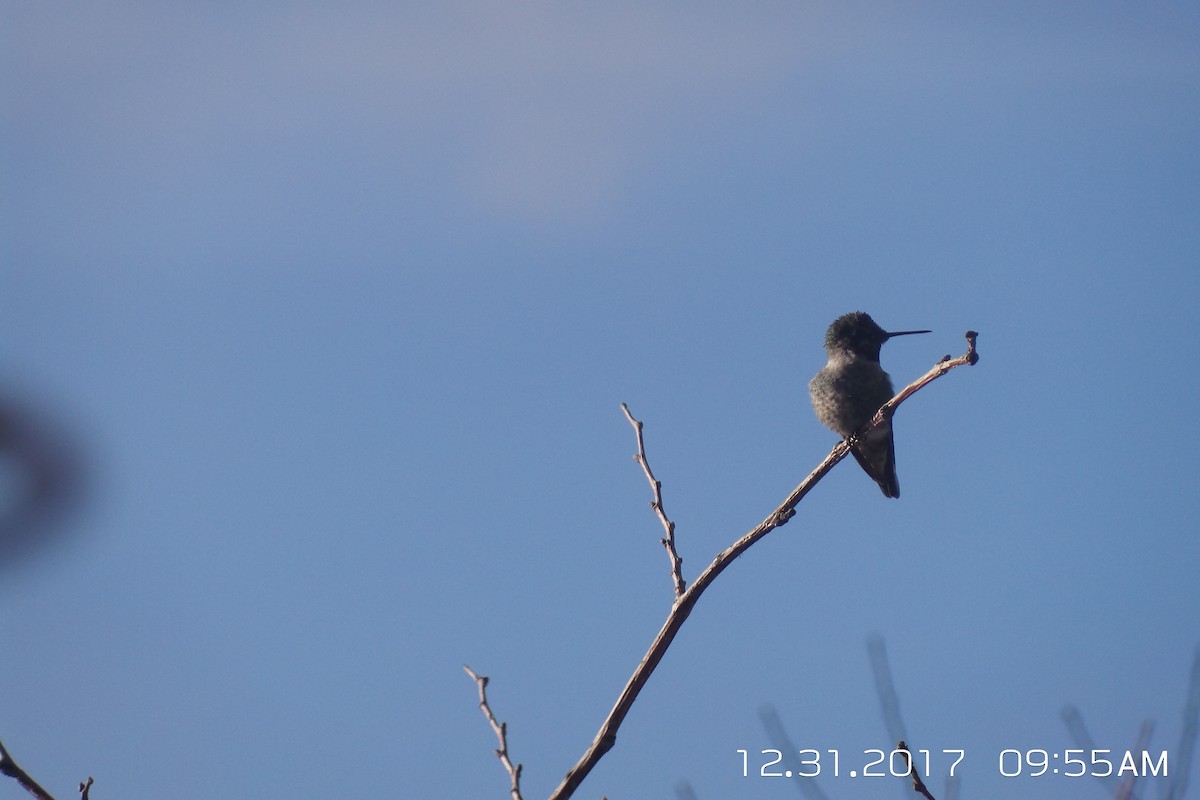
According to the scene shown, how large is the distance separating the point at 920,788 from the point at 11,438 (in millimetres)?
1996

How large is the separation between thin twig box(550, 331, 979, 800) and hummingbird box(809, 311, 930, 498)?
3519 millimetres

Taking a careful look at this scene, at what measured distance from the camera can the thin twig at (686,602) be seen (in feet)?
8.70

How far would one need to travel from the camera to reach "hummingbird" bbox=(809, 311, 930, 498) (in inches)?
280

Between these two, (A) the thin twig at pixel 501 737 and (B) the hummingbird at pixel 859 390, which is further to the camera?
(B) the hummingbird at pixel 859 390

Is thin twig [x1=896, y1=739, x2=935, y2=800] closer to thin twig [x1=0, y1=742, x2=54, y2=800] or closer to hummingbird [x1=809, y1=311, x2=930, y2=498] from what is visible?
thin twig [x1=0, y1=742, x2=54, y2=800]

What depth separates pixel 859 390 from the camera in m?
7.12

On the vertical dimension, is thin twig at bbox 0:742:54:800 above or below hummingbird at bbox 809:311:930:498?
below

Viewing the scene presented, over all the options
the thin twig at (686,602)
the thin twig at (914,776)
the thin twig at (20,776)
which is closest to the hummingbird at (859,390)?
the thin twig at (686,602)

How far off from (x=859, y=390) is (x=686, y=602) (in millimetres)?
4455

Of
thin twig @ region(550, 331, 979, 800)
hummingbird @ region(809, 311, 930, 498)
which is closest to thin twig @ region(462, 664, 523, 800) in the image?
thin twig @ region(550, 331, 979, 800)

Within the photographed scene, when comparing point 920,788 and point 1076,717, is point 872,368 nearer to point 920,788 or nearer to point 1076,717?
point 1076,717

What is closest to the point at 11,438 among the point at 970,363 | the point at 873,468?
the point at 970,363

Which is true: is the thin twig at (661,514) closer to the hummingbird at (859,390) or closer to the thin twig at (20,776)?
the thin twig at (20,776)

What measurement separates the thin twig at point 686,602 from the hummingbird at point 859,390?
11.5ft
